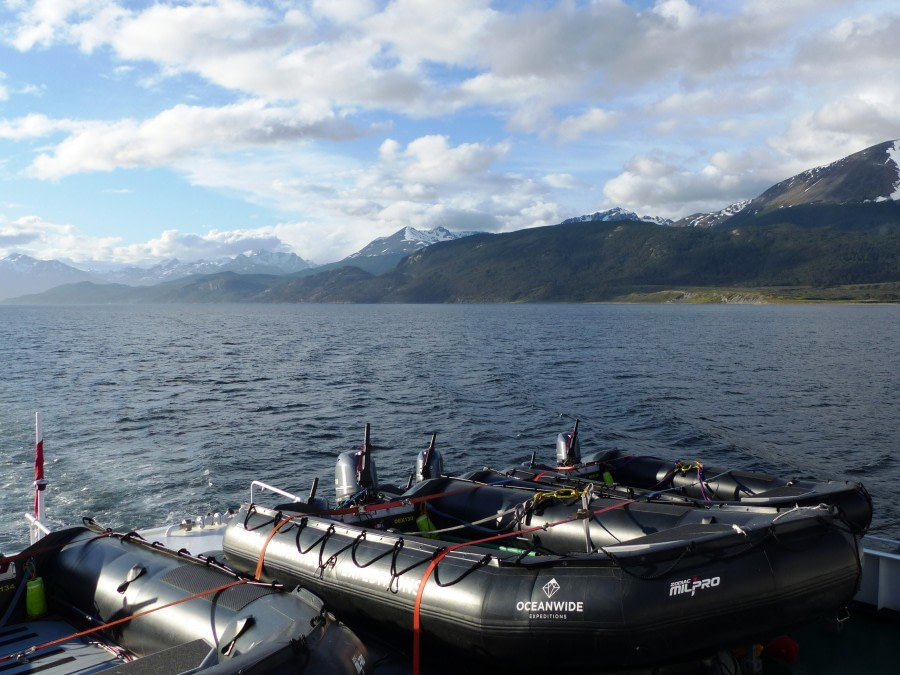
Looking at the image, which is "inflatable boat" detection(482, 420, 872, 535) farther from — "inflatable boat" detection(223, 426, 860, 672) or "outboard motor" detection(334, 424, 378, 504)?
"outboard motor" detection(334, 424, 378, 504)

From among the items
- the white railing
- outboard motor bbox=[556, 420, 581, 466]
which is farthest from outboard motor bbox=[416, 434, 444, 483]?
the white railing

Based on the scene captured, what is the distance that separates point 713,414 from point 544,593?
88.6 ft

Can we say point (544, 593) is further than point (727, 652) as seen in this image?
No

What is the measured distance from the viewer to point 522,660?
6723mm

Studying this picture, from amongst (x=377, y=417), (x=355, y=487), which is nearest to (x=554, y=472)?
(x=355, y=487)

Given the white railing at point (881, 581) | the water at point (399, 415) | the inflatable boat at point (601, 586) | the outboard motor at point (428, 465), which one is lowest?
the water at point (399, 415)

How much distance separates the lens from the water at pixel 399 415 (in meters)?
21.1

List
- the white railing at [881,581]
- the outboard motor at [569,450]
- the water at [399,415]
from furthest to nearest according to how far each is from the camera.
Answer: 1. the water at [399,415]
2. the outboard motor at [569,450]
3. the white railing at [881,581]

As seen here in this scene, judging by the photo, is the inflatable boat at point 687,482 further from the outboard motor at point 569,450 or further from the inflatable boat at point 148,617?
the inflatable boat at point 148,617

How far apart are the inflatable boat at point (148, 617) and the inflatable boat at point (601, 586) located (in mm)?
1422

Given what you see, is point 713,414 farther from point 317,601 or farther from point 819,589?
point 317,601

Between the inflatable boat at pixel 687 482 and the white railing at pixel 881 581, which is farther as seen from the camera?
the inflatable boat at pixel 687 482

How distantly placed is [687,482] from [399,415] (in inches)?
770

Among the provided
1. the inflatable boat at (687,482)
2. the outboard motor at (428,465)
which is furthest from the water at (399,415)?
the outboard motor at (428,465)
